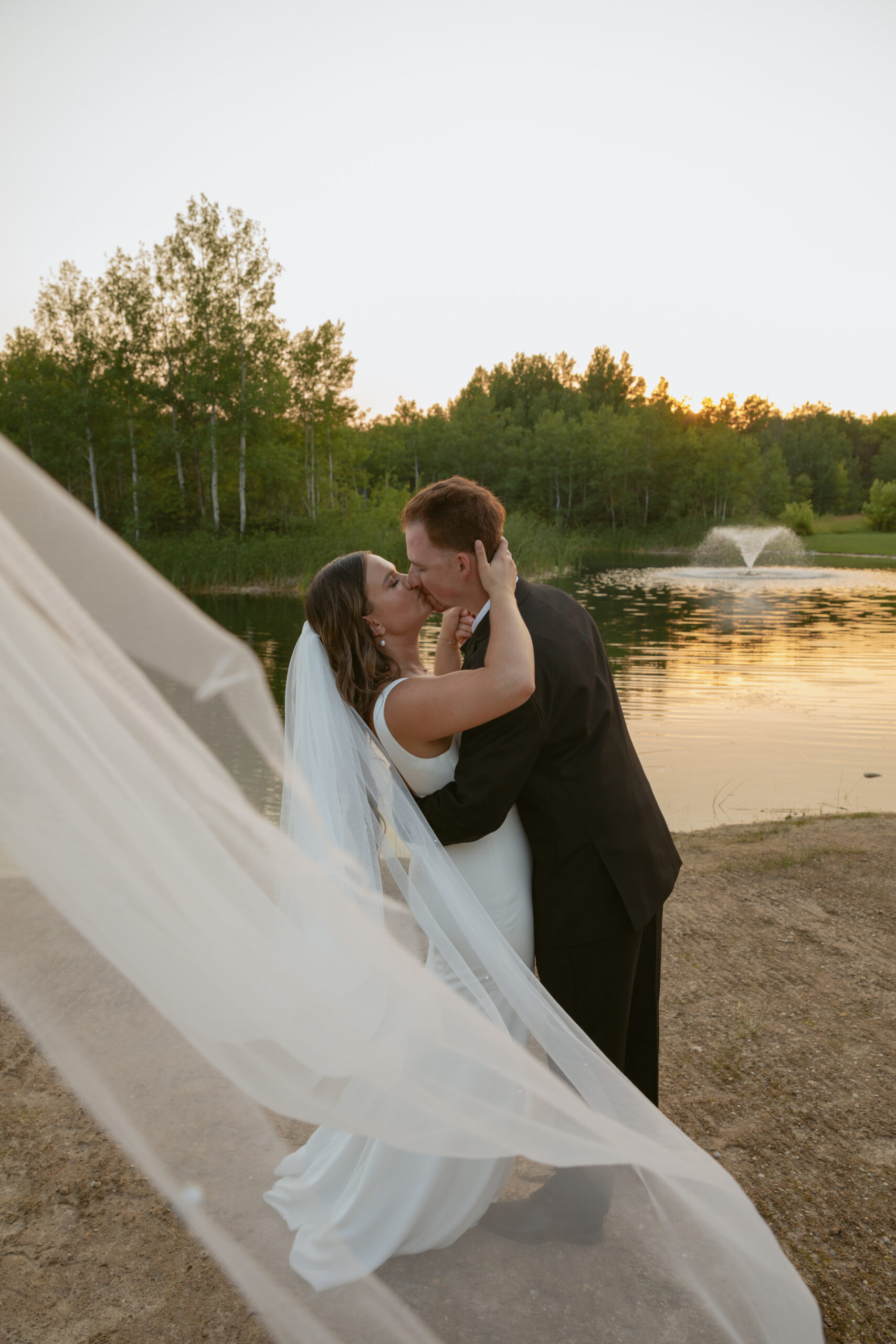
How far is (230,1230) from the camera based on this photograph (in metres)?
2.06

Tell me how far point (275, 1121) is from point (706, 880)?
3642 millimetres

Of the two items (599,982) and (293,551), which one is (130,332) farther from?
(599,982)

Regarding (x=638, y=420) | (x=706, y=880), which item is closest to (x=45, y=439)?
(x=706, y=880)

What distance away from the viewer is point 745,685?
54.0 ft

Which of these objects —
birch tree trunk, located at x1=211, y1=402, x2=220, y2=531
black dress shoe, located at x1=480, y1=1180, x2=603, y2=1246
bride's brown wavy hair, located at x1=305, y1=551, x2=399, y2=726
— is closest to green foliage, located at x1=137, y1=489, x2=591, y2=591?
birch tree trunk, located at x1=211, y1=402, x2=220, y2=531

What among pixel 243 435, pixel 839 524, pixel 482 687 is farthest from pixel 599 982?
pixel 839 524

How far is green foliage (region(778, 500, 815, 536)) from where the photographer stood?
251 feet

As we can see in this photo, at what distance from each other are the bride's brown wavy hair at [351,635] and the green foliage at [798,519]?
7954 centimetres

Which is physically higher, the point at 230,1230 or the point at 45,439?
the point at 45,439

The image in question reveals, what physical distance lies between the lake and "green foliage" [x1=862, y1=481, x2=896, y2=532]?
49.5 m

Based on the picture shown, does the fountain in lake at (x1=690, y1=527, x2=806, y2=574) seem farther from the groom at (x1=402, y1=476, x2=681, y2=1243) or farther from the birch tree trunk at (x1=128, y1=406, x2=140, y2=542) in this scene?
the groom at (x1=402, y1=476, x2=681, y2=1243)

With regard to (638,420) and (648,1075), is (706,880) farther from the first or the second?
(638,420)

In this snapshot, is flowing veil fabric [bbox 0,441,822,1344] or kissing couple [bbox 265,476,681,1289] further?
kissing couple [bbox 265,476,681,1289]

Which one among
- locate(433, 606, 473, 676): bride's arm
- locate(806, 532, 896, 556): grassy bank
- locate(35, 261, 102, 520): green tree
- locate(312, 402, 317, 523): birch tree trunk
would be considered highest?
locate(35, 261, 102, 520): green tree
